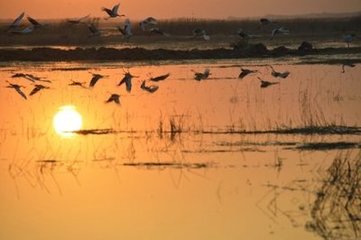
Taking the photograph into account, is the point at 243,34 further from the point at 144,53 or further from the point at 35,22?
the point at 35,22

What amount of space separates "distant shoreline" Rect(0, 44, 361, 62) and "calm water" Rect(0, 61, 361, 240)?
0.02 m

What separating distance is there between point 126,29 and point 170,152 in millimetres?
388

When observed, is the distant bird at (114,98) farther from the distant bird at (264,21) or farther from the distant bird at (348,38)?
the distant bird at (348,38)

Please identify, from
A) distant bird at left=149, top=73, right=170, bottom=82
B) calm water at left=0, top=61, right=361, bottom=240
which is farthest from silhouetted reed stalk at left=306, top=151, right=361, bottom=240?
distant bird at left=149, top=73, right=170, bottom=82

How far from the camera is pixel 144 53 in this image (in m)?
1.62

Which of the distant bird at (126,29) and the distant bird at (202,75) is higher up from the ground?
the distant bird at (126,29)

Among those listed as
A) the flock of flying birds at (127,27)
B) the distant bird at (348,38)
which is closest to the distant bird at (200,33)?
the flock of flying birds at (127,27)

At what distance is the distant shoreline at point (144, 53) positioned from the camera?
162cm

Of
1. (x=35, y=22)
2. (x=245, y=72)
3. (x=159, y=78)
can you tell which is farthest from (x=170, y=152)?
(x=35, y=22)

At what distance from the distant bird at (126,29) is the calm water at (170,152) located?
89 mm

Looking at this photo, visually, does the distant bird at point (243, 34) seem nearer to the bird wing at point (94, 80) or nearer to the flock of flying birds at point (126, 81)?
the flock of flying birds at point (126, 81)

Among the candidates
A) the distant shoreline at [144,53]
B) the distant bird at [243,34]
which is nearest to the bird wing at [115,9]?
the distant shoreline at [144,53]

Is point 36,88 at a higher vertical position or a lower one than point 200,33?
lower

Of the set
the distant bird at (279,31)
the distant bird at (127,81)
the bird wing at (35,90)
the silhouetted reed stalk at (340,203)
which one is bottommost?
the silhouetted reed stalk at (340,203)
